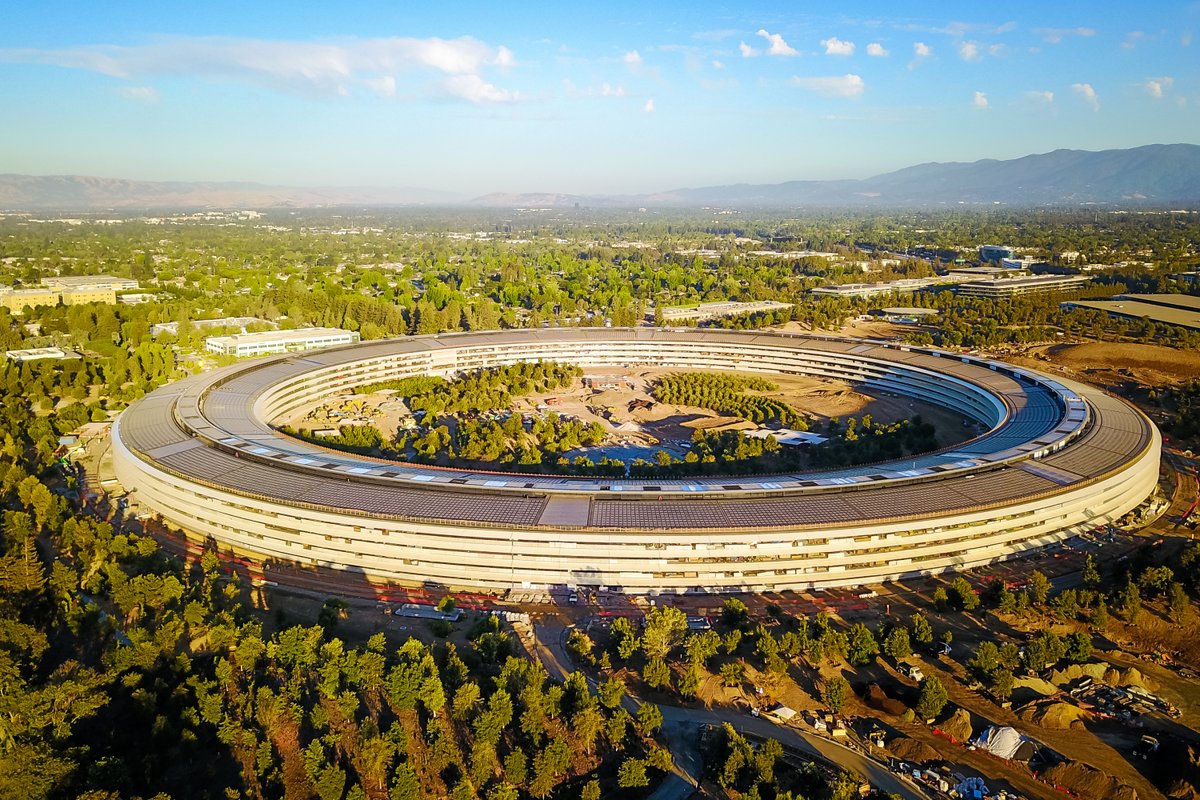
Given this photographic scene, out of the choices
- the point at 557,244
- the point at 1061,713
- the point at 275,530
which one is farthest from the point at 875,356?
the point at 557,244

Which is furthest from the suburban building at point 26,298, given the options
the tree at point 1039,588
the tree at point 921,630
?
the tree at point 1039,588

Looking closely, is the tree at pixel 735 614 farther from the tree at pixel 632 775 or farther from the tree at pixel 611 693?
the tree at pixel 632 775

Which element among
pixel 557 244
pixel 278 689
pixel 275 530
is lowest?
pixel 278 689

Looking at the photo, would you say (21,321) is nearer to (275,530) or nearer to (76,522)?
(76,522)

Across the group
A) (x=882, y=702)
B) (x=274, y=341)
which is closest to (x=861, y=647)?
(x=882, y=702)

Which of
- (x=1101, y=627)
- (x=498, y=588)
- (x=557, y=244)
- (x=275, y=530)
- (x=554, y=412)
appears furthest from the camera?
(x=557, y=244)

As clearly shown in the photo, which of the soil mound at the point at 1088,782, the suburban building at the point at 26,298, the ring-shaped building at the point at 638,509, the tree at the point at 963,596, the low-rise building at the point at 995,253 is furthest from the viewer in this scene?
the low-rise building at the point at 995,253
